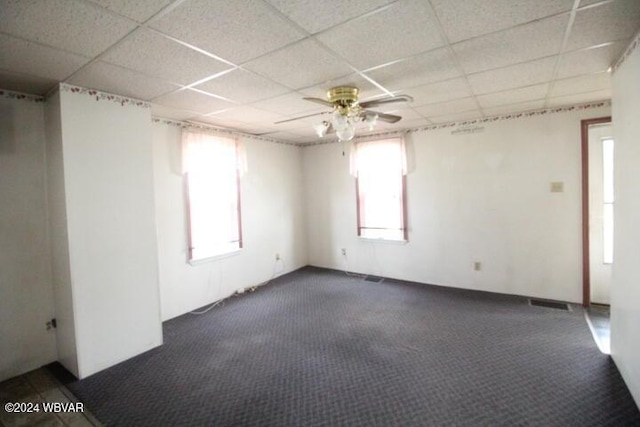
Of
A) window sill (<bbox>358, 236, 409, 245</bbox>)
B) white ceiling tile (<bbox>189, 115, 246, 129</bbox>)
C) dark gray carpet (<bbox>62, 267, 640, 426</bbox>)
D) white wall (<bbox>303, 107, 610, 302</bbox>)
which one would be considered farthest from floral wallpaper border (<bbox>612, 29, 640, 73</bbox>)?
white ceiling tile (<bbox>189, 115, 246, 129</bbox>)

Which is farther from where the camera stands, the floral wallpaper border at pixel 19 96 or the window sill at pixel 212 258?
the window sill at pixel 212 258

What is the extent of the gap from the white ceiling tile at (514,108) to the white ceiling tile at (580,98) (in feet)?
0.36

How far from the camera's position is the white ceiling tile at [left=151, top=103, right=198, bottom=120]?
3123 mm

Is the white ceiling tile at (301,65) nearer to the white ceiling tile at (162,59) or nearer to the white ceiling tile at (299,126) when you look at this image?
the white ceiling tile at (162,59)

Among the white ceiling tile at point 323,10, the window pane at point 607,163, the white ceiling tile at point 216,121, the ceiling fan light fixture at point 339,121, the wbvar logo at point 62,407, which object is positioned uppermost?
the white ceiling tile at point 216,121

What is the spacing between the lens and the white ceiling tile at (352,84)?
95.8 inches

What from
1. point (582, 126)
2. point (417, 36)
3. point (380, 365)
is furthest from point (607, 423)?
point (582, 126)

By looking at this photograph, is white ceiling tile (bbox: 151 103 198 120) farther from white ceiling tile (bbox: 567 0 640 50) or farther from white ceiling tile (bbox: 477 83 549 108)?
white ceiling tile (bbox: 567 0 640 50)

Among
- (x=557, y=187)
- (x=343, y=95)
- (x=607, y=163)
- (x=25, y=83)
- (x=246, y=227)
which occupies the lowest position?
(x=246, y=227)

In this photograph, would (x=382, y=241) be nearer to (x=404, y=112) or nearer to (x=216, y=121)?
(x=404, y=112)

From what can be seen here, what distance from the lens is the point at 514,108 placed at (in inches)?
141

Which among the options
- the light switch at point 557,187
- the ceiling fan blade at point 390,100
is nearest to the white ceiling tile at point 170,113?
the ceiling fan blade at point 390,100

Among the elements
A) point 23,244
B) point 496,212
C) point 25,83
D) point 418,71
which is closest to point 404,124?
point 496,212

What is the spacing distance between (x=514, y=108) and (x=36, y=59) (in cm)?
443
